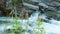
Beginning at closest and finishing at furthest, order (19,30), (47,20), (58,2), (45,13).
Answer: (19,30), (47,20), (45,13), (58,2)

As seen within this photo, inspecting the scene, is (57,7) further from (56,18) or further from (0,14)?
(0,14)

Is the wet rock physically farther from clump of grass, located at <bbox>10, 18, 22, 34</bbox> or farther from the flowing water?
clump of grass, located at <bbox>10, 18, 22, 34</bbox>

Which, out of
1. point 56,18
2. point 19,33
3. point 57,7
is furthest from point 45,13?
point 19,33

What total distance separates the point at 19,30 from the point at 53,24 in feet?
4.40

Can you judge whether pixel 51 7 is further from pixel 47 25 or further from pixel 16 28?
pixel 16 28

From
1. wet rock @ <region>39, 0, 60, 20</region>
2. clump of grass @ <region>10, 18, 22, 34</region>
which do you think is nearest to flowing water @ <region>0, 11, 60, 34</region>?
wet rock @ <region>39, 0, 60, 20</region>

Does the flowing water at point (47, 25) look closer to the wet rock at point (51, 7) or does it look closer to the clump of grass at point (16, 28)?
the wet rock at point (51, 7)

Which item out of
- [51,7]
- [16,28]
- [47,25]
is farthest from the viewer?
[51,7]

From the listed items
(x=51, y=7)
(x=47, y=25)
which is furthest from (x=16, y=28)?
(x=51, y=7)

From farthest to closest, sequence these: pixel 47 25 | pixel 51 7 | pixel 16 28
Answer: pixel 51 7 → pixel 47 25 → pixel 16 28

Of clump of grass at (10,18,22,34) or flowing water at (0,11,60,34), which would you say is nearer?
clump of grass at (10,18,22,34)

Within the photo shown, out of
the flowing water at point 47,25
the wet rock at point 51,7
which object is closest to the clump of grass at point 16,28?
the flowing water at point 47,25

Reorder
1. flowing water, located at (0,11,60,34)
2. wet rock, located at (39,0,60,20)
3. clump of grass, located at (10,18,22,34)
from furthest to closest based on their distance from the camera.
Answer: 1. wet rock, located at (39,0,60,20)
2. flowing water, located at (0,11,60,34)
3. clump of grass, located at (10,18,22,34)

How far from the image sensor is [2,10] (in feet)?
14.1
